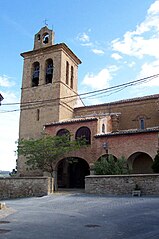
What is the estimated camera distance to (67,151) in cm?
2462

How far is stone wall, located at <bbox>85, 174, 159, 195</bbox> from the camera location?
54.7ft

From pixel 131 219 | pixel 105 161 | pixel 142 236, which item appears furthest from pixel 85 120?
pixel 142 236

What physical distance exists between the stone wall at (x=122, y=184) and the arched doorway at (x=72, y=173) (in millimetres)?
9536

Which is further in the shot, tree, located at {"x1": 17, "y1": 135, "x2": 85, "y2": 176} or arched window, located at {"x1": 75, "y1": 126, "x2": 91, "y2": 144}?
arched window, located at {"x1": 75, "y1": 126, "x2": 91, "y2": 144}

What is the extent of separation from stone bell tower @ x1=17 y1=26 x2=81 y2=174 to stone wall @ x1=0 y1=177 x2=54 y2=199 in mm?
8783

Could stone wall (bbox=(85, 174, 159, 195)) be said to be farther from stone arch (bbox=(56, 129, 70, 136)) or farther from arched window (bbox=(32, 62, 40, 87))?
arched window (bbox=(32, 62, 40, 87))

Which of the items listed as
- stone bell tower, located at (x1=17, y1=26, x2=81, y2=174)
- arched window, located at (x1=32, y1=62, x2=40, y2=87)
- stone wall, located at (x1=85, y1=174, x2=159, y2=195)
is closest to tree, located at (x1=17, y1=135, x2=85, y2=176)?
stone bell tower, located at (x1=17, y1=26, x2=81, y2=174)

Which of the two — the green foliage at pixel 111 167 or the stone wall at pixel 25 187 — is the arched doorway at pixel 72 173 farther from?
the stone wall at pixel 25 187

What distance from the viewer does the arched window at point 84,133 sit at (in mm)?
25953

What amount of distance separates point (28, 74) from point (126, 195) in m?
22.4

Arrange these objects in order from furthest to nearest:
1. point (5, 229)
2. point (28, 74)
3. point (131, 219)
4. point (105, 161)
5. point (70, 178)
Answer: point (28, 74) → point (70, 178) → point (105, 161) → point (131, 219) → point (5, 229)

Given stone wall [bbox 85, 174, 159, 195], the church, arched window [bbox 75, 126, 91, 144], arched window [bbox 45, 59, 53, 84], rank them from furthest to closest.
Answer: arched window [bbox 45, 59, 53, 84], arched window [bbox 75, 126, 91, 144], the church, stone wall [bbox 85, 174, 159, 195]

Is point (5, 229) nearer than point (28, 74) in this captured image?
Answer: Yes

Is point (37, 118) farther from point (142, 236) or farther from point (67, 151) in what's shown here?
point (142, 236)
